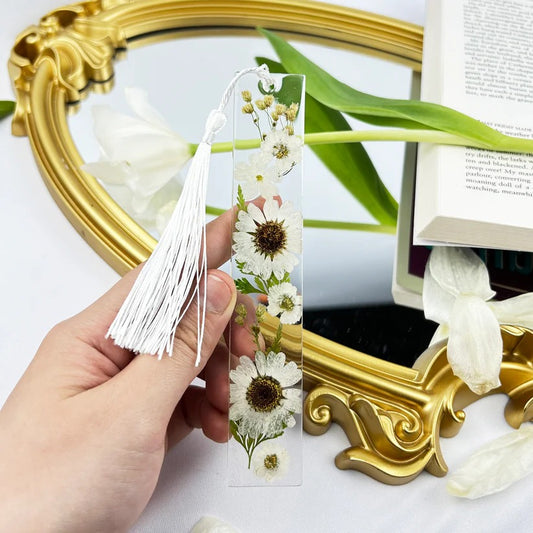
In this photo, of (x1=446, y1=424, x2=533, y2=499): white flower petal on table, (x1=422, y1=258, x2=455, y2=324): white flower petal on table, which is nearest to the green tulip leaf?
(x1=422, y1=258, x2=455, y2=324): white flower petal on table

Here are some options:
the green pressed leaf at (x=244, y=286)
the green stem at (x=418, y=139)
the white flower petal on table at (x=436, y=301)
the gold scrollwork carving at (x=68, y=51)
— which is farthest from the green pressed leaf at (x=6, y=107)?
the white flower petal on table at (x=436, y=301)

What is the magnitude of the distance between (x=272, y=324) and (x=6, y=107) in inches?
16.2

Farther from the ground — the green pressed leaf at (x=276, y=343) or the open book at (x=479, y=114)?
the open book at (x=479, y=114)

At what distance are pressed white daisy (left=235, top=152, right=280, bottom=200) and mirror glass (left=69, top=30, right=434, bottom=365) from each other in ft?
0.41

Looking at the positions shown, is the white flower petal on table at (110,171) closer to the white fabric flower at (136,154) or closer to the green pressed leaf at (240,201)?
the white fabric flower at (136,154)

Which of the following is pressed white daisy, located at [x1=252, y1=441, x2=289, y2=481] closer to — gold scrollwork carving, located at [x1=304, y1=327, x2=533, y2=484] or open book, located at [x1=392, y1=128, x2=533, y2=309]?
gold scrollwork carving, located at [x1=304, y1=327, x2=533, y2=484]

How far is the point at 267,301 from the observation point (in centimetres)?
49

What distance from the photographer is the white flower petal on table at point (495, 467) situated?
1.60 ft

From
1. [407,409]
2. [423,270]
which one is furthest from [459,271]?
[407,409]

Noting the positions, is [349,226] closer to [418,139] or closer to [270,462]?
[418,139]

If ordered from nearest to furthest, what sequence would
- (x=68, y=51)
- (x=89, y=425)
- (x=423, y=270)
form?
(x=89, y=425)
(x=423, y=270)
(x=68, y=51)

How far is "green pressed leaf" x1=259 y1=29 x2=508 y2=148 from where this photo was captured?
0.57 meters

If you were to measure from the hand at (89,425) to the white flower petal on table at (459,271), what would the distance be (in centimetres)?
23

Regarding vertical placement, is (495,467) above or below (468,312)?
below
